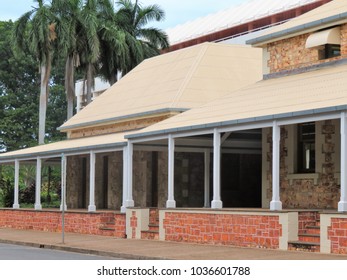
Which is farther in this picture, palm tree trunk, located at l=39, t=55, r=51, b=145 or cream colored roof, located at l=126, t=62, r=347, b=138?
palm tree trunk, located at l=39, t=55, r=51, b=145

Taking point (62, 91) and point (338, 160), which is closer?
point (338, 160)

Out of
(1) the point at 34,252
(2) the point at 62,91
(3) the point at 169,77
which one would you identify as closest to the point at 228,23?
(2) the point at 62,91

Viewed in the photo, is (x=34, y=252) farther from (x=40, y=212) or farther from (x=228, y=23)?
(x=228, y=23)

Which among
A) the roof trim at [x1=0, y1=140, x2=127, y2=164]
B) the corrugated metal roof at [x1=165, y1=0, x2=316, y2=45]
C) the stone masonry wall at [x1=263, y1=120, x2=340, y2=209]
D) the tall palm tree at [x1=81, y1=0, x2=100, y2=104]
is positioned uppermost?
the corrugated metal roof at [x1=165, y1=0, x2=316, y2=45]

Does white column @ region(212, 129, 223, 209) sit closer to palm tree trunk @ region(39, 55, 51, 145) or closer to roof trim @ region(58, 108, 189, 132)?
roof trim @ region(58, 108, 189, 132)

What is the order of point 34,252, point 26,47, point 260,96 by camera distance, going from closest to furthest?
point 34,252 < point 260,96 < point 26,47

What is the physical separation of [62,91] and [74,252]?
→ 59288mm

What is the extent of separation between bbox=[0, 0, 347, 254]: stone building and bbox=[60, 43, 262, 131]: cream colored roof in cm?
6

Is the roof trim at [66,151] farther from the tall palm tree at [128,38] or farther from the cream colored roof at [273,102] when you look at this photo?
the tall palm tree at [128,38]

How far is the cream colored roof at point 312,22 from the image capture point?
1011 inches

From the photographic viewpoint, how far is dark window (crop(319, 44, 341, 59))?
85.1 ft

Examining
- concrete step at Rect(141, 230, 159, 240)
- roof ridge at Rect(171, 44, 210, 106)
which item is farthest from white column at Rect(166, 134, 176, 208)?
roof ridge at Rect(171, 44, 210, 106)

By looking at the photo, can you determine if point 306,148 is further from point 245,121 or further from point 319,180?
point 245,121

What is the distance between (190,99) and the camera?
3180 centimetres
